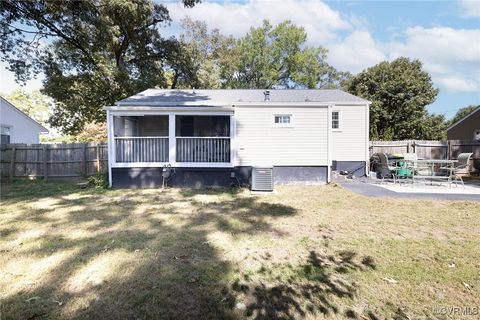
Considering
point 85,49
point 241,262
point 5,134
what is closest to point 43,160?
point 5,134

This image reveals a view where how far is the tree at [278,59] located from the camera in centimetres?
3011

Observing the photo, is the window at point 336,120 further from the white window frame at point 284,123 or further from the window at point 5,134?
the window at point 5,134

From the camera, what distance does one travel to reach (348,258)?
12.3ft

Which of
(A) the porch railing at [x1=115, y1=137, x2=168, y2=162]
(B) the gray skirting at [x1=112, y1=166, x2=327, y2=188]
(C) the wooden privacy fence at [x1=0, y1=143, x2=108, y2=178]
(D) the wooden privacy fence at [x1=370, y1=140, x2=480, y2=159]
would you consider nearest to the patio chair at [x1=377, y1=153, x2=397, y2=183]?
(D) the wooden privacy fence at [x1=370, y1=140, x2=480, y2=159]

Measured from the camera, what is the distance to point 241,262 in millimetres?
3625

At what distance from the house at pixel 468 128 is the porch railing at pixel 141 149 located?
18.3 m

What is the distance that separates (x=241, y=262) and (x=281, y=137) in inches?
300

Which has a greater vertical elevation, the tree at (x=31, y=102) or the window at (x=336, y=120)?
the tree at (x=31, y=102)

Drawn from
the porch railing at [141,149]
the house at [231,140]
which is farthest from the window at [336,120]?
the porch railing at [141,149]

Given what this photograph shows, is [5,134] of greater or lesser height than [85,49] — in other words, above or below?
below

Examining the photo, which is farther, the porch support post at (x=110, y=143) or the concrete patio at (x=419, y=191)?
the porch support post at (x=110, y=143)

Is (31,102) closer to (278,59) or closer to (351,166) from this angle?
(278,59)

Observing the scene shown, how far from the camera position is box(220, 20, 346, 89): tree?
3011 cm

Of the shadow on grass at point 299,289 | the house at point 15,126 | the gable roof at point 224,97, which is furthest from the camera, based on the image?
the house at point 15,126
